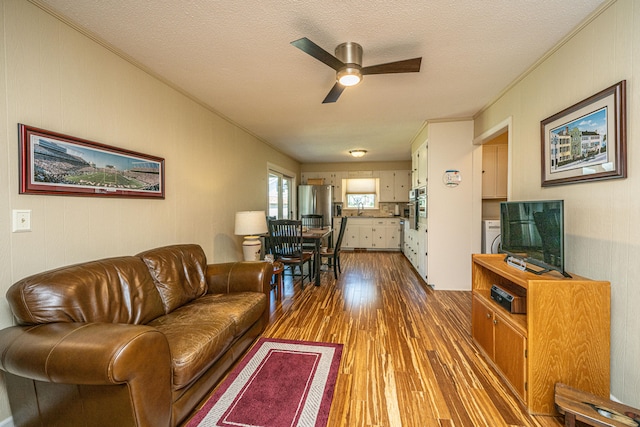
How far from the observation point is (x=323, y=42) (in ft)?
6.70

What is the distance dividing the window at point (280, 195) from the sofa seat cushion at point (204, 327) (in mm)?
3299

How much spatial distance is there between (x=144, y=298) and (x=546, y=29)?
3.35 m

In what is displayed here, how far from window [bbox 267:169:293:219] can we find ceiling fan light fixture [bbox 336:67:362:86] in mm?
3639

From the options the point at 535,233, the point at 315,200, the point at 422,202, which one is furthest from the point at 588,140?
the point at 315,200

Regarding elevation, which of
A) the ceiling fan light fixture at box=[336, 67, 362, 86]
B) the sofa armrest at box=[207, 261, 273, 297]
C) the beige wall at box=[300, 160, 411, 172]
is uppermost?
the beige wall at box=[300, 160, 411, 172]

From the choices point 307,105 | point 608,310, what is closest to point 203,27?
point 307,105

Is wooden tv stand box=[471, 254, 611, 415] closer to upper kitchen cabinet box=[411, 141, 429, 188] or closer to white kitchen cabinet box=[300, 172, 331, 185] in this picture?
upper kitchen cabinet box=[411, 141, 429, 188]

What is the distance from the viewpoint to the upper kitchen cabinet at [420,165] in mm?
4164

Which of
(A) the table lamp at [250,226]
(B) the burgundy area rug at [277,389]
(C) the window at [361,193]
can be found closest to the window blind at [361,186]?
(C) the window at [361,193]

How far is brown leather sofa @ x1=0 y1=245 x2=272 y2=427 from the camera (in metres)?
1.14

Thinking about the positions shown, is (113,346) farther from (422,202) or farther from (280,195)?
(280,195)

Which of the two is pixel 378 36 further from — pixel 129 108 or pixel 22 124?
pixel 22 124

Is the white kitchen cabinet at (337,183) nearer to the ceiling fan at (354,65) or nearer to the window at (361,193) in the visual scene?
the window at (361,193)

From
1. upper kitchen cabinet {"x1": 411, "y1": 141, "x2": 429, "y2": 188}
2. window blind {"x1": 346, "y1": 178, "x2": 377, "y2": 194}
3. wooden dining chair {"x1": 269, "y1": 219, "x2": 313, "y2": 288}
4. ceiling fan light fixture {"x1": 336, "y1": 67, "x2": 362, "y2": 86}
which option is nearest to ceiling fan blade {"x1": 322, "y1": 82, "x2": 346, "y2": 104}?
ceiling fan light fixture {"x1": 336, "y1": 67, "x2": 362, "y2": 86}
